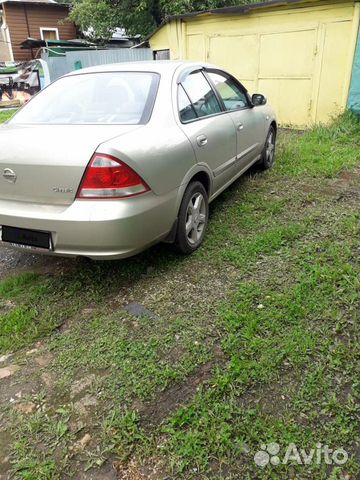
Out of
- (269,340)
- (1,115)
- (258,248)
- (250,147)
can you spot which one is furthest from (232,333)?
(1,115)

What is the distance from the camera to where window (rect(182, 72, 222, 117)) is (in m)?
3.59

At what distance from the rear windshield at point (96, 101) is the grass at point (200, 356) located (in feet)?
3.93

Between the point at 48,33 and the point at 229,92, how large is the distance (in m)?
24.8

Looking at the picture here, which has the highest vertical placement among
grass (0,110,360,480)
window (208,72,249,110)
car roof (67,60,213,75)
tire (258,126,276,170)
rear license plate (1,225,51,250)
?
car roof (67,60,213,75)

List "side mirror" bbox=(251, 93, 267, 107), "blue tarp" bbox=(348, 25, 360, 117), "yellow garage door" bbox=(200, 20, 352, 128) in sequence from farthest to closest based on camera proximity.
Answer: "yellow garage door" bbox=(200, 20, 352, 128)
"blue tarp" bbox=(348, 25, 360, 117)
"side mirror" bbox=(251, 93, 267, 107)

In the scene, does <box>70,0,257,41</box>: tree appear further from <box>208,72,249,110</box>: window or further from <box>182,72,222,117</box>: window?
<box>182,72,222,117</box>: window

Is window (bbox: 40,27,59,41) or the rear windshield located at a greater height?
window (bbox: 40,27,59,41)

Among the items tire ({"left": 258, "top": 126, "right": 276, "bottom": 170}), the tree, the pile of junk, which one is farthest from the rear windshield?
the pile of junk

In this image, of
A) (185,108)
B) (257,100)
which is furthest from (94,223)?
(257,100)

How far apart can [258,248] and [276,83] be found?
6.69 meters

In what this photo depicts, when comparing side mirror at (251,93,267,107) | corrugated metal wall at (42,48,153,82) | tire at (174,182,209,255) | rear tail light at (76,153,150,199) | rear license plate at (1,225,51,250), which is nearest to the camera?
rear tail light at (76,153,150,199)

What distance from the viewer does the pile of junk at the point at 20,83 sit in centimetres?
1697

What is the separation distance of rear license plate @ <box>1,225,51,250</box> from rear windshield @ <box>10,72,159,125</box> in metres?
0.92

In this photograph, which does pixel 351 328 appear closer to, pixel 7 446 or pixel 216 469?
pixel 216 469
